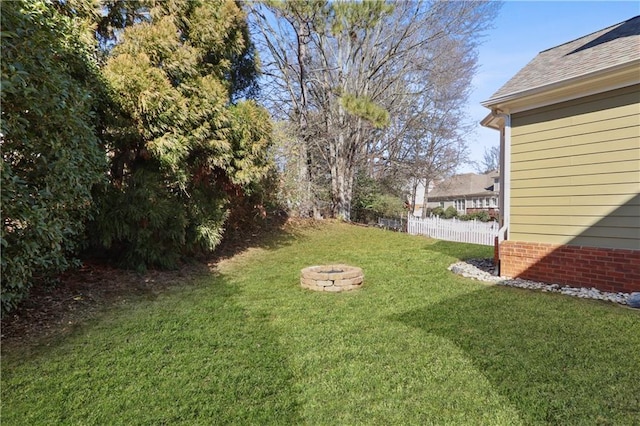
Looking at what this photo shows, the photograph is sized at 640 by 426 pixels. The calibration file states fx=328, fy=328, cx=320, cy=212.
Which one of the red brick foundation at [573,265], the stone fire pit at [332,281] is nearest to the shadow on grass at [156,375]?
the stone fire pit at [332,281]

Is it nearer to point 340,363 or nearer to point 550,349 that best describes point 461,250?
point 550,349

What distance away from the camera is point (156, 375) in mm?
2727

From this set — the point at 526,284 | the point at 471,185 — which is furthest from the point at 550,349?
the point at 471,185

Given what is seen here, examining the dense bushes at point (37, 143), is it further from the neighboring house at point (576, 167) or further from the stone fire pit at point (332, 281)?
the neighboring house at point (576, 167)

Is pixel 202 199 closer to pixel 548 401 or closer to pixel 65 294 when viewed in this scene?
pixel 65 294

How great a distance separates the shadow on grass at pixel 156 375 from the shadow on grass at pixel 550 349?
5.44 feet

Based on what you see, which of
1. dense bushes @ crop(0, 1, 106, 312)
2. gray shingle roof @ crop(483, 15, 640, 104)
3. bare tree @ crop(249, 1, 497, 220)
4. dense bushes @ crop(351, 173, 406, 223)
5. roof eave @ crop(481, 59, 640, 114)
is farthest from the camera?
dense bushes @ crop(351, 173, 406, 223)

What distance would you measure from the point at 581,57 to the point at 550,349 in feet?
16.6

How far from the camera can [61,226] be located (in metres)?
3.36

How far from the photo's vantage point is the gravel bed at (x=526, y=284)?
4.33 metres

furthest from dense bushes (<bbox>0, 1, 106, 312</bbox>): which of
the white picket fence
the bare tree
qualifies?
the white picket fence

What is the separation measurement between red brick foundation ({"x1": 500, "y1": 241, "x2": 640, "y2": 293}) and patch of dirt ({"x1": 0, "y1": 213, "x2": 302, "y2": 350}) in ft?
18.8

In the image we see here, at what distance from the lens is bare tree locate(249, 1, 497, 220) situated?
12.8m

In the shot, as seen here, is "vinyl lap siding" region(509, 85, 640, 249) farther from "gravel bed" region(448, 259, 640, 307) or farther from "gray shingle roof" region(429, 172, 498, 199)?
"gray shingle roof" region(429, 172, 498, 199)
